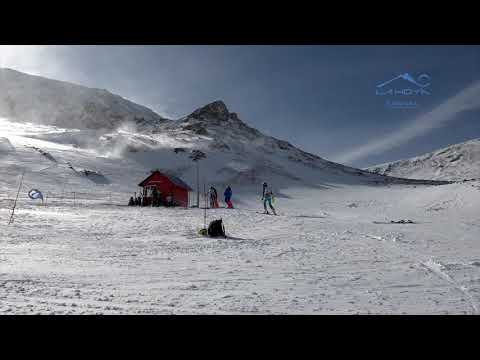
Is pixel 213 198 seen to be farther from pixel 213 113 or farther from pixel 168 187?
pixel 213 113

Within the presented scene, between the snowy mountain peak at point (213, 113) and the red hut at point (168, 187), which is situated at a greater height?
the snowy mountain peak at point (213, 113)

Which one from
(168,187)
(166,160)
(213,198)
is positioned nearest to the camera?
(213,198)

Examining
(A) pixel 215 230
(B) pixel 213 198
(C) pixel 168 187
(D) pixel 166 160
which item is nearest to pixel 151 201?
(C) pixel 168 187

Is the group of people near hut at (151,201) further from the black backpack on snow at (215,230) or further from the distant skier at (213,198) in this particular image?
the black backpack on snow at (215,230)

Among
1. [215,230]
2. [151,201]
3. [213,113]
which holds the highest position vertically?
[213,113]

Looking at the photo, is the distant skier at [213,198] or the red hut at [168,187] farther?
the red hut at [168,187]

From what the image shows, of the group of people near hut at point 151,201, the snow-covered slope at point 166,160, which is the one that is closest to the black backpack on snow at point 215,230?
the group of people near hut at point 151,201

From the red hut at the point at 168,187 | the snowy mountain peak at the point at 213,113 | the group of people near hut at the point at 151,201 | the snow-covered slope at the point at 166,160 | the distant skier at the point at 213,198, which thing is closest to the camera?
the distant skier at the point at 213,198

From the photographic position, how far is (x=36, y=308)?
4.97 m

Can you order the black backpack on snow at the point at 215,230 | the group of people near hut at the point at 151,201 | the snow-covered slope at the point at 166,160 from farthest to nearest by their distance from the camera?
the snow-covered slope at the point at 166,160, the group of people near hut at the point at 151,201, the black backpack on snow at the point at 215,230

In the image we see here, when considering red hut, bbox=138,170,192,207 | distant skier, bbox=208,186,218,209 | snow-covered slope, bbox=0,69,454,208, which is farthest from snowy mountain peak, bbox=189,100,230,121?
distant skier, bbox=208,186,218,209
